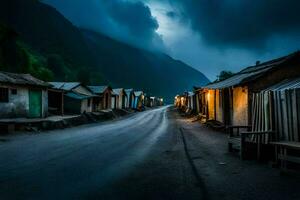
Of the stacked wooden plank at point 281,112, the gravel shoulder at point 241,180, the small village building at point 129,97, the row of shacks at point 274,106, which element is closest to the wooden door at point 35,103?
the row of shacks at point 274,106

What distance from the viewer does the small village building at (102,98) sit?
142ft

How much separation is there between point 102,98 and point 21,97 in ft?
72.9

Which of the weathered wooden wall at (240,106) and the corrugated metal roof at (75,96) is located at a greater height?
the corrugated metal roof at (75,96)

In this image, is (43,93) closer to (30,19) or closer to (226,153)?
(226,153)

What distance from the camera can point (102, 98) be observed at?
46188mm

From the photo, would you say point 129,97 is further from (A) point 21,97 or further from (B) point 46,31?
(B) point 46,31

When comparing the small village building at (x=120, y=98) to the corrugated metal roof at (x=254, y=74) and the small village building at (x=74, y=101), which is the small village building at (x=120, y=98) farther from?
the corrugated metal roof at (x=254, y=74)

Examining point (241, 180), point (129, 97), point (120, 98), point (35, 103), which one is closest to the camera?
point (241, 180)

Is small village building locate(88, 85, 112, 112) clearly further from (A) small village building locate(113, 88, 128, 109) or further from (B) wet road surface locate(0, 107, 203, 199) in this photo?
(B) wet road surface locate(0, 107, 203, 199)

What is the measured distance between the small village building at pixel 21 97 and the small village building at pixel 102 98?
15.3 m

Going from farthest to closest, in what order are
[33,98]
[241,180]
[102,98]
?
1. [102,98]
2. [33,98]
3. [241,180]

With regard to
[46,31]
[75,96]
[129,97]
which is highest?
[46,31]

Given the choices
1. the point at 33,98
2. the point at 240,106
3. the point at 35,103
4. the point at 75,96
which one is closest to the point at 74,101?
the point at 75,96

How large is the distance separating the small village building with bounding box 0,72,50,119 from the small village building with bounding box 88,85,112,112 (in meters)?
15.3
